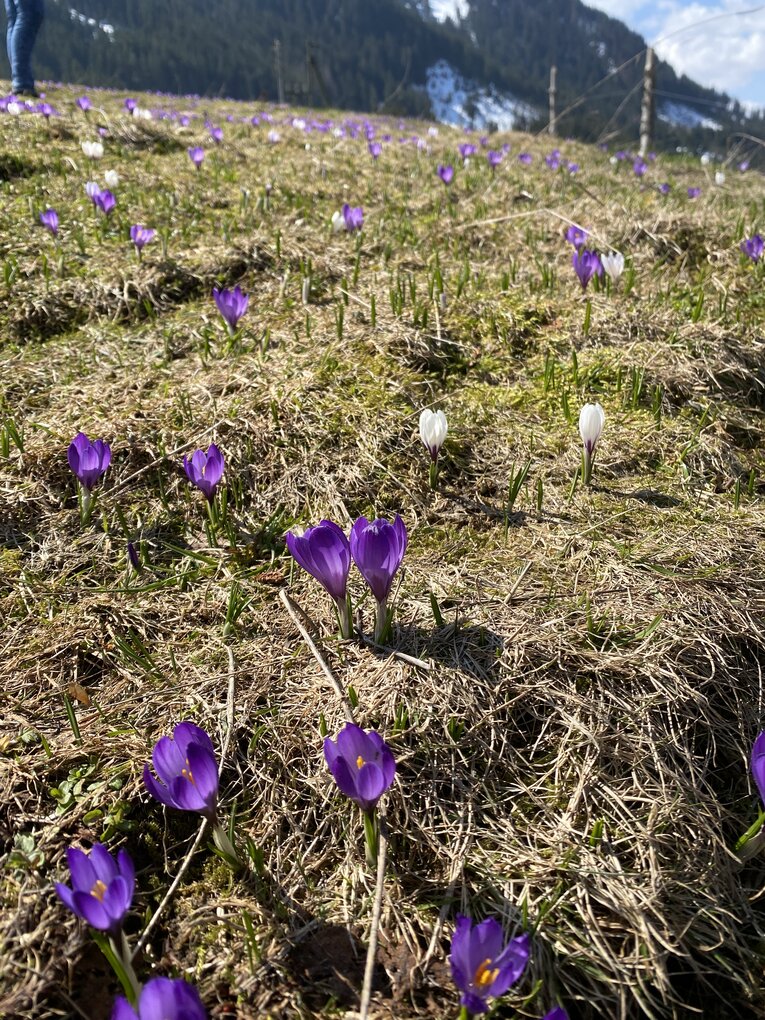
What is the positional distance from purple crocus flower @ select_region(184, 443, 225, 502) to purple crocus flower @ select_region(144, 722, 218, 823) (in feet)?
3.06

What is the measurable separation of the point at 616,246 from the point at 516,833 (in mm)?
3702

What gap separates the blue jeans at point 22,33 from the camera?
7785 mm

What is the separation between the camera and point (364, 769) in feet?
4.21

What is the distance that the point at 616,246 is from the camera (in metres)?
4.19

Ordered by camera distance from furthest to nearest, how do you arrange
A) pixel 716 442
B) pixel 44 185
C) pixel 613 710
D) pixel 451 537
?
pixel 44 185 → pixel 716 442 → pixel 451 537 → pixel 613 710

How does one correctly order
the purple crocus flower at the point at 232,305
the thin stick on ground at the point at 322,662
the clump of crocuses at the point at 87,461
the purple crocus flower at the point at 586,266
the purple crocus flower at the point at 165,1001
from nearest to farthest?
the purple crocus flower at the point at 165,1001
the thin stick on ground at the point at 322,662
the clump of crocuses at the point at 87,461
the purple crocus flower at the point at 232,305
the purple crocus flower at the point at 586,266

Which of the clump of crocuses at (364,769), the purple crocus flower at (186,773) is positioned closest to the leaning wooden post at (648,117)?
the clump of crocuses at (364,769)

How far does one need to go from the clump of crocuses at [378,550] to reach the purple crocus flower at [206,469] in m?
0.65

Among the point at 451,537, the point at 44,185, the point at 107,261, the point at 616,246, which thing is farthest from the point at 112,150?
the point at 451,537

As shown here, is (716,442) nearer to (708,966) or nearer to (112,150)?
(708,966)

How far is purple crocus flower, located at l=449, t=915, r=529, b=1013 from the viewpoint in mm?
1111

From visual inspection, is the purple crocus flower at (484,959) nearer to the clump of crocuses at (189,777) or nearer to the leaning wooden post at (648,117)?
the clump of crocuses at (189,777)

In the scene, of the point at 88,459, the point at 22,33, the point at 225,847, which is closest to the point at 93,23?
the point at 22,33

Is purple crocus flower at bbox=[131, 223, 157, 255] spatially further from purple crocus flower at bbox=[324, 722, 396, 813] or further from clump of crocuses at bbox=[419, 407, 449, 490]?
purple crocus flower at bbox=[324, 722, 396, 813]
